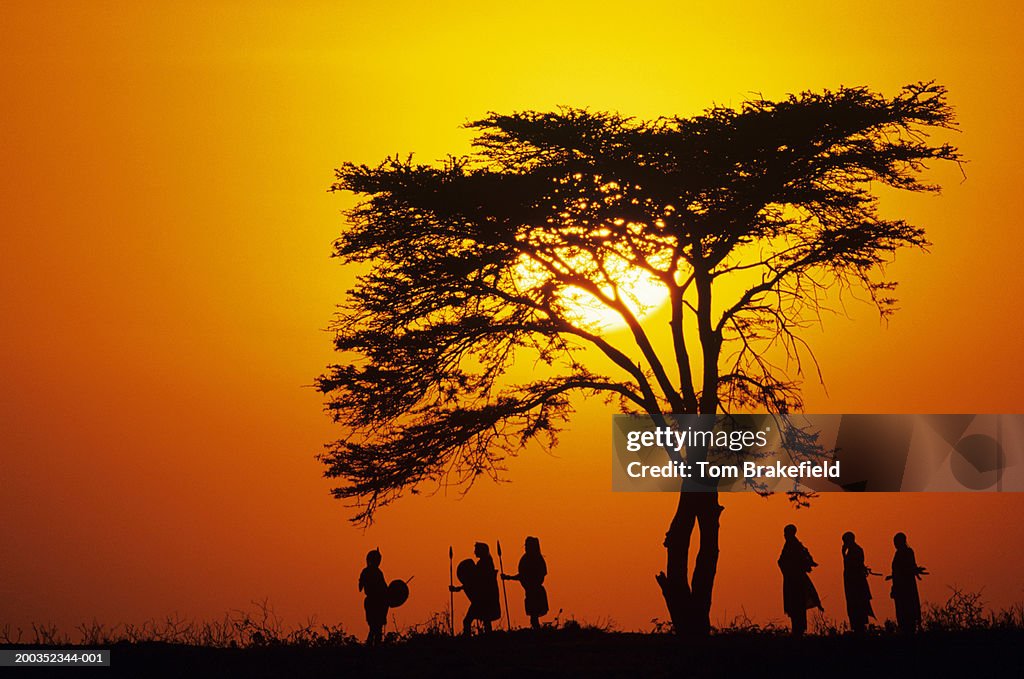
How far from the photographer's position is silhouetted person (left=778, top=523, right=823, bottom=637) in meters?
26.1

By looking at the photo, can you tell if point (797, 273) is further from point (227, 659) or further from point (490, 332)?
point (227, 659)

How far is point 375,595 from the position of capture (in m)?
25.4

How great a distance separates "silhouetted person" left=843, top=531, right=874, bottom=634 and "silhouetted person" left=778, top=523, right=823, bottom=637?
2.04 ft

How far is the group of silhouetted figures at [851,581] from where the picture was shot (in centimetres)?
2584

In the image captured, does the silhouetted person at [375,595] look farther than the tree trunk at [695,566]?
No

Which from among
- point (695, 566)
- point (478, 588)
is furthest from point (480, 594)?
point (695, 566)

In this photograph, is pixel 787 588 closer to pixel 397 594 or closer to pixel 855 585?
pixel 855 585

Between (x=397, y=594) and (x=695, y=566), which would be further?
(x=695, y=566)

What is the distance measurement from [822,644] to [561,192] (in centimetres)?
1041

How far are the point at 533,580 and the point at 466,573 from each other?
4.64ft

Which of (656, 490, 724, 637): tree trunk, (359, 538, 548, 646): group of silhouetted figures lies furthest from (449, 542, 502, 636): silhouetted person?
(656, 490, 724, 637): tree trunk

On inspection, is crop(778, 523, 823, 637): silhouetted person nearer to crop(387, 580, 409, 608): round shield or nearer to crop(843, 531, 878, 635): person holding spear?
crop(843, 531, 878, 635): person holding spear

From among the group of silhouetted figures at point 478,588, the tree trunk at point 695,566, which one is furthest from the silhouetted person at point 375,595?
the tree trunk at point 695,566

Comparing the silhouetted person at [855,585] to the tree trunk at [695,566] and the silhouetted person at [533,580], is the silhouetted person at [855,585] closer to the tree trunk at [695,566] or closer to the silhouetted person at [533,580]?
the tree trunk at [695,566]
